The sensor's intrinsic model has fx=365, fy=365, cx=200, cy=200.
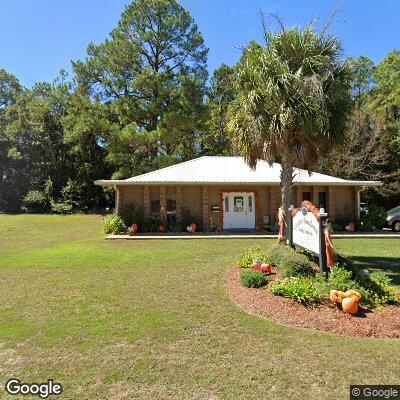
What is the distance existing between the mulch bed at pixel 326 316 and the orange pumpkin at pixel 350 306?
7 cm

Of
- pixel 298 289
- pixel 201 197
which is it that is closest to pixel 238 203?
pixel 201 197

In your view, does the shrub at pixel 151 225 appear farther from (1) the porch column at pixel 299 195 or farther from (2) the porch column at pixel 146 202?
(1) the porch column at pixel 299 195

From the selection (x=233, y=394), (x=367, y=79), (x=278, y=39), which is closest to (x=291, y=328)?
(x=233, y=394)

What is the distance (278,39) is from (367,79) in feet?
92.5

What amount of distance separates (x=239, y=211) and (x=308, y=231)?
448 inches

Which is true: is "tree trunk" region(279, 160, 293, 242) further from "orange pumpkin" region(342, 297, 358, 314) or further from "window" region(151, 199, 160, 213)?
"window" region(151, 199, 160, 213)

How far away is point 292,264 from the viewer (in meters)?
7.32

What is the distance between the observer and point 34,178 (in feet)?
114

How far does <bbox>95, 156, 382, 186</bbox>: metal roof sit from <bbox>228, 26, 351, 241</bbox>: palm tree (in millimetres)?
6909

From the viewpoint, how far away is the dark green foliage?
18062mm

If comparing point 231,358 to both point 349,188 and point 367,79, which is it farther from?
point 367,79

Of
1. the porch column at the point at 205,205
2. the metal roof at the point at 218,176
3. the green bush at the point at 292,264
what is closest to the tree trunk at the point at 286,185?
the green bush at the point at 292,264

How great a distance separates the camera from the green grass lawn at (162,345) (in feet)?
12.7

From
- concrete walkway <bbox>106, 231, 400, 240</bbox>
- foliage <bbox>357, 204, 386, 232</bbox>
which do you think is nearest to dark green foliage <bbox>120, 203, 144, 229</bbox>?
concrete walkway <bbox>106, 231, 400, 240</bbox>
